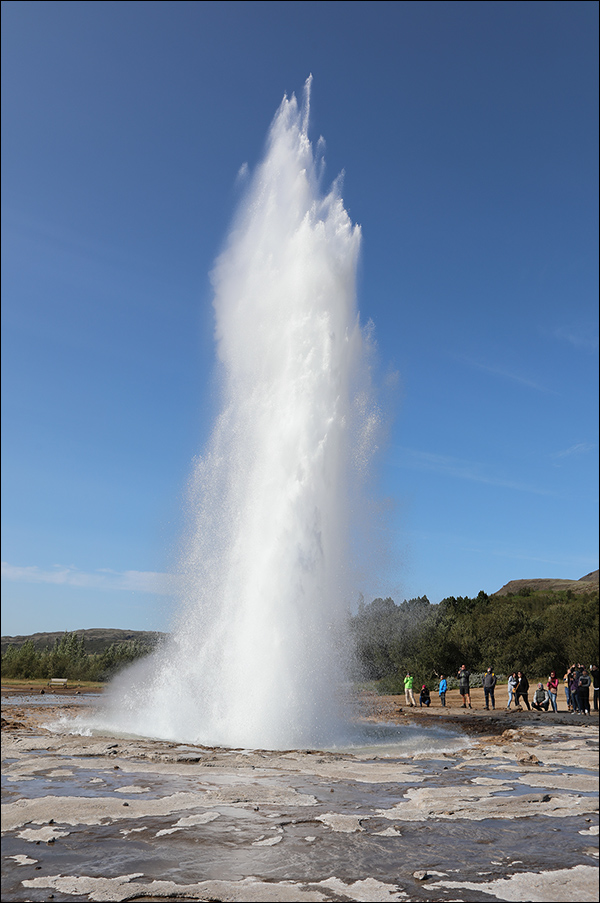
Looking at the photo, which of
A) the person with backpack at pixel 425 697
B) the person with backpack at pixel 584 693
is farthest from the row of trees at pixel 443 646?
the person with backpack at pixel 584 693

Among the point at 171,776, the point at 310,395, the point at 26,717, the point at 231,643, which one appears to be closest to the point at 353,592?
the point at 231,643

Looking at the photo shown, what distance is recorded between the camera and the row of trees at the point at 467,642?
4781cm

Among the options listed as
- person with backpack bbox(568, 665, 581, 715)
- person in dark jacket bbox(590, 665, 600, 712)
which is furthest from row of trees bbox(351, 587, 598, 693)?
person with backpack bbox(568, 665, 581, 715)

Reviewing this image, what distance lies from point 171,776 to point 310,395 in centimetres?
1418

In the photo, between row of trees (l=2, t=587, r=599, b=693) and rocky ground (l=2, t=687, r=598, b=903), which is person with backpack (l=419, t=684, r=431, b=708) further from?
rocky ground (l=2, t=687, r=598, b=903)

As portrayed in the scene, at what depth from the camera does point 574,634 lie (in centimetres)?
4878

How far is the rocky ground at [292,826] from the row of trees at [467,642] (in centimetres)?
3255

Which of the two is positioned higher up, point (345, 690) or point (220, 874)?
point (220, 874)

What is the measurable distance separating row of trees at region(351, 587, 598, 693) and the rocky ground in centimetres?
3255

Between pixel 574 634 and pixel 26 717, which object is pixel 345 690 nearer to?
pixel 26 717

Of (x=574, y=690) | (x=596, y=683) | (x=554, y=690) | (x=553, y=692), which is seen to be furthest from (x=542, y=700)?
(x=574, y=690)

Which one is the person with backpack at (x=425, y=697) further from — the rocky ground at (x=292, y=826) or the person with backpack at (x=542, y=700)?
the rocky ground at (x=292, y=826)

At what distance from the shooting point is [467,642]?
5275 cm

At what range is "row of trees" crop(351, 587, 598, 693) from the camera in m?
47.8
